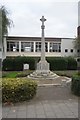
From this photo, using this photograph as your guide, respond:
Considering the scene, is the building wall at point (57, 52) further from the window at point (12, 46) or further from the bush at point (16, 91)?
the bush at point (16, 91)

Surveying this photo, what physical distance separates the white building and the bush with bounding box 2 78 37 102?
131 feet

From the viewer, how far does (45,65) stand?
2033 cm

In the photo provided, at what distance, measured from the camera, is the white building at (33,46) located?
49875mm

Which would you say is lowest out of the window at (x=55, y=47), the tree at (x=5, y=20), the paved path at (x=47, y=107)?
the paved path at (x=47, y=107)

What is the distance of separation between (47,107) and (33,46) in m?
42.4

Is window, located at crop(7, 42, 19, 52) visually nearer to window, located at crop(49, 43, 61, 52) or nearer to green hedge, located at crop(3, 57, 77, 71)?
window, located at crop(49, 43, 61, 52)

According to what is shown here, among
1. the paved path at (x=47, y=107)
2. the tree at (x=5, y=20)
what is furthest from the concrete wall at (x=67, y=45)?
the paved path at (x=47, y=107)

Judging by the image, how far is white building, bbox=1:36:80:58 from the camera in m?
49.9

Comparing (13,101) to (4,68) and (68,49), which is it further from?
(68,49)

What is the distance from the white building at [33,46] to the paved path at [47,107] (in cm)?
3955

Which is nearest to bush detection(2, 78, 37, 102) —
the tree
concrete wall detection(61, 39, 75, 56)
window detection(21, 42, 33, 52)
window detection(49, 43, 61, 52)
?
the tree

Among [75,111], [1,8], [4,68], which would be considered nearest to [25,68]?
[4,68]

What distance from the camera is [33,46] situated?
165ft

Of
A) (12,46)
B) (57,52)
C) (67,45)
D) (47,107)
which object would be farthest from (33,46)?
(47,107)
